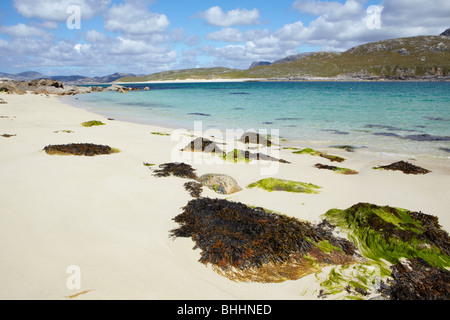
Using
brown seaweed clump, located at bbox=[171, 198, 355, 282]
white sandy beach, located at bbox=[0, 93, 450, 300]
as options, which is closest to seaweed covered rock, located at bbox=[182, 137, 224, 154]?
white sandy beach, located at bbox=[0, 93, 450, 300]

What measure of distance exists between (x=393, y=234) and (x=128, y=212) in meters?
4.50

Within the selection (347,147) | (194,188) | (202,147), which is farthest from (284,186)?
(347,147)

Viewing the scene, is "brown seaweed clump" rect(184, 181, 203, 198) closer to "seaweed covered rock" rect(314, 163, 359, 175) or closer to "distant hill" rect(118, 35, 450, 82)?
"seaweed covered rock" rect(314, 163, 359, 175)

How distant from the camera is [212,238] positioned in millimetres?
3732

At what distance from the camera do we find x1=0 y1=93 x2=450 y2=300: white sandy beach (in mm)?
2984

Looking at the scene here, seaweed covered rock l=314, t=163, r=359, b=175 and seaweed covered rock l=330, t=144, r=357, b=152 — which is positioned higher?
seaweed covered rock l=330, t=144, r=357, b=152

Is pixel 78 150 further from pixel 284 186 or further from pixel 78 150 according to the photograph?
pixel 284 186

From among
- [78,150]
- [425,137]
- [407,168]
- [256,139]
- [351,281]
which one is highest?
[78,150]

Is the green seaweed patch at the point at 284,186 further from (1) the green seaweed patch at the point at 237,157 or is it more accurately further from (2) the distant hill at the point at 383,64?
(2) the distant hill at the point at 383,64

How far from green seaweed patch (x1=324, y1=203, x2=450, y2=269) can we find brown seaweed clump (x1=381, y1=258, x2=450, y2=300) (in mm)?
160

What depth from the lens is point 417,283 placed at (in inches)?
121

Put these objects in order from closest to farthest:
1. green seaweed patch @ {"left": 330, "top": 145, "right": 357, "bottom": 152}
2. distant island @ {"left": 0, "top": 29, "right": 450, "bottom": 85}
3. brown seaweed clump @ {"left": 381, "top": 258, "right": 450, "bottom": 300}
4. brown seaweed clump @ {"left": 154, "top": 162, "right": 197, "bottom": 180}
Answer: brown seaweed clump @ {"left": 381, "top": 258, "right": 450, "bottom": 300} → brown seaweed clump @ {"left": 154, "top": 162, "right": 197, "bottom": 180} → green seaweed patch @ {"left": 330, "top": 145, "right": 357, "bottom": 152} → distant island @ {"left": 0, "top": 29, "right": 450, "bottom": 85}

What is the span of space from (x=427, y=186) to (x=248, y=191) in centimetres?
480
